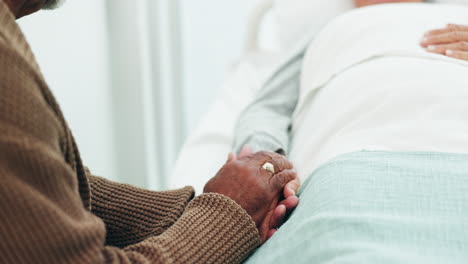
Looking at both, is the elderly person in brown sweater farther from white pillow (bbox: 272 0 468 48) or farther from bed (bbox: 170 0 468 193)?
white pillow (bbox: 272 0 468 48)

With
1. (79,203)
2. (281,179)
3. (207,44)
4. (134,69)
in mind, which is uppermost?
(79,203)

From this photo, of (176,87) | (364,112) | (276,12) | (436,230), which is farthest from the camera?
(176,87)

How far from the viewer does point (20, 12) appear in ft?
1.93

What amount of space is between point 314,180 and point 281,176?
71 mm

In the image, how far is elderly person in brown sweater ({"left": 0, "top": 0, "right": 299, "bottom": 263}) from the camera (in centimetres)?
47

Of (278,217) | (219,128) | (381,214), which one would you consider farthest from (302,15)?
(381,214)

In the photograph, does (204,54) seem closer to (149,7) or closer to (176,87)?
(176,87)

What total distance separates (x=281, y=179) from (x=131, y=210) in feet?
0.76

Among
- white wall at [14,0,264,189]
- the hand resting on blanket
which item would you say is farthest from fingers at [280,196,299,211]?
white wall at [14,0,264,189]

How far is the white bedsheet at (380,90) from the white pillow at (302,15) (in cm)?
40

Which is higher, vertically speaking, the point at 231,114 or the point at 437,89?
the point at 437,89

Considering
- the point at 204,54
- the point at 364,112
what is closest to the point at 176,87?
the point at 204,54

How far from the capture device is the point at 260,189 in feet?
2.46

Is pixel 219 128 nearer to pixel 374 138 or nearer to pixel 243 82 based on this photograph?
pixel 243 82
